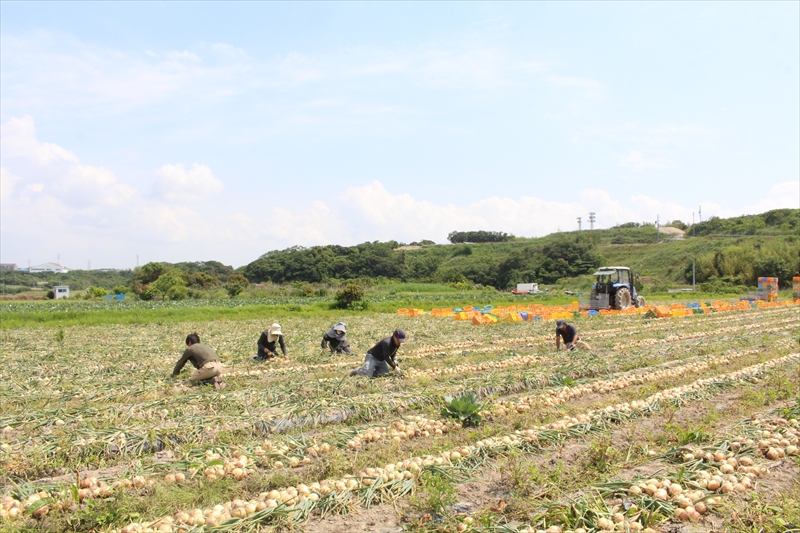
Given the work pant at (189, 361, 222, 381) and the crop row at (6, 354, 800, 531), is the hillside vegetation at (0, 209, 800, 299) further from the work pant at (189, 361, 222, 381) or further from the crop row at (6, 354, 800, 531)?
the crop row at (6, 354, 800, 531)

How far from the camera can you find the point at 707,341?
49.5 feet

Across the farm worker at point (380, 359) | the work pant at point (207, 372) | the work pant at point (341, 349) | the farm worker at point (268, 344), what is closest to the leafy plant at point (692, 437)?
the farm worker at point (380, 359)

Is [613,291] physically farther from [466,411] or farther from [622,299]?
[466,411]

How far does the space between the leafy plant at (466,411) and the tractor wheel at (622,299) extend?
22.1 meters

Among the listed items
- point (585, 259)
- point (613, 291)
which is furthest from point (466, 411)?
point (585, 259)

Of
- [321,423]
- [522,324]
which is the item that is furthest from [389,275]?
[321,423]

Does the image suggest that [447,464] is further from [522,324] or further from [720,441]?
[522,324]

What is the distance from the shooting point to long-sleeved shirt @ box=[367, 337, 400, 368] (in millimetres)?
10164

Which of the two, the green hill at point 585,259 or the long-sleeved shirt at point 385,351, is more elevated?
the green hill at point 585,259

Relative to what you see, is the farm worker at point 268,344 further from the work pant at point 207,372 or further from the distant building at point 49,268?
the distant building at point 49,268

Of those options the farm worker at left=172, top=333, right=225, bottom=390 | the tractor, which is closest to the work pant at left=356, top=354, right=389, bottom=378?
the farm worker at left=172, top=333, right=225, bottom=390

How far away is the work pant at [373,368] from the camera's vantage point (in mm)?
10148

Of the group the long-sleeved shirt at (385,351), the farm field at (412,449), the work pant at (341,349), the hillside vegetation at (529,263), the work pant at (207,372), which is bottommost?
the farm field at (412,449)

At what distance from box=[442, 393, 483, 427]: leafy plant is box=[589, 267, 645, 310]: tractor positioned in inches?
867
